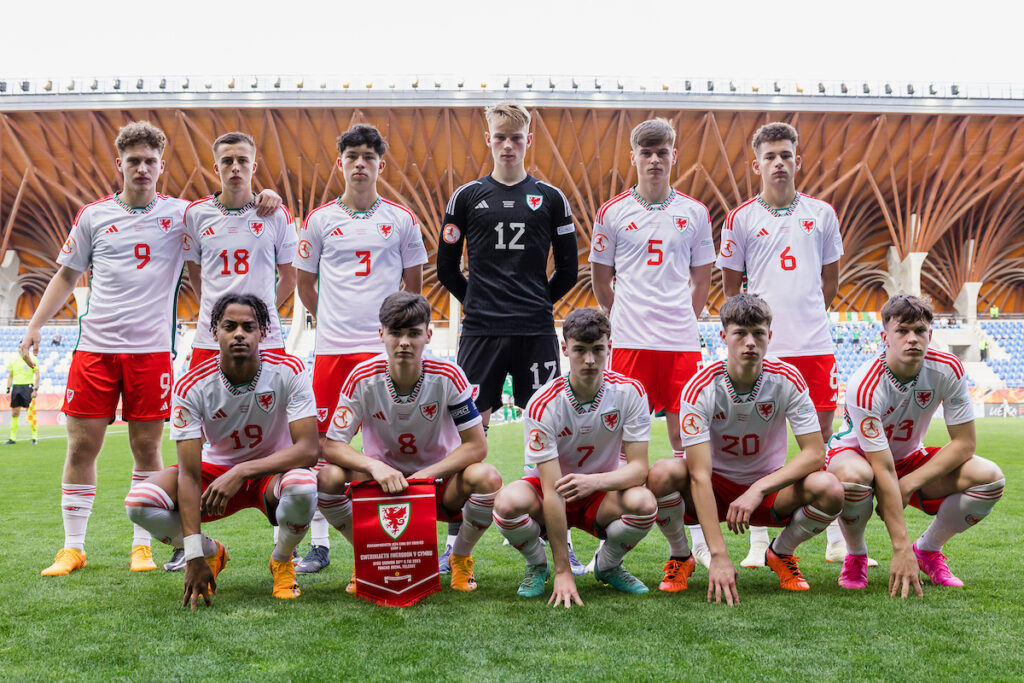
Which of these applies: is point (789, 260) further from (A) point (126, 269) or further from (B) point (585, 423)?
(A) point (126, 269)

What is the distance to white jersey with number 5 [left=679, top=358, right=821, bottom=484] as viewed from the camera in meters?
3.58

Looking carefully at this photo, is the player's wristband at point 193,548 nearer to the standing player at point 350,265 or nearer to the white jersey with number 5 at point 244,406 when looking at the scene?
the white jersey with number 5 at point 244,406

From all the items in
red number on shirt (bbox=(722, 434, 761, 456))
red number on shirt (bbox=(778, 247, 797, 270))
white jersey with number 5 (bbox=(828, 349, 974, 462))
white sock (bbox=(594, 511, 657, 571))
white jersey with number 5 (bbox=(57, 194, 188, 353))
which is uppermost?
red number on shirt (bbox=(778, 247, 797, 270))

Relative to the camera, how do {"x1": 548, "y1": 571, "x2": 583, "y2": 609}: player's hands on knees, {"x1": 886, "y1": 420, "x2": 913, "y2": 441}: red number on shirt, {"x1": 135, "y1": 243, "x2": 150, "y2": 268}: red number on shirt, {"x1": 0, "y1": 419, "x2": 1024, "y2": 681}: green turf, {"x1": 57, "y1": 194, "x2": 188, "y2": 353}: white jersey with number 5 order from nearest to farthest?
{"x1": 0, "y1": 419, "x2": 1024, "y2": 681}: green turf
{"x1": 548, "y1": 571, "x2": 583, "y2": 609}: player's hands on knees
{"x1": 886, "y1": 420, "x2": 913, "y2": 441}: red number on shirt
{"x1": 57, "y1": 194, "x2": 188, "y2": 353}: white jersey with number 5
{"x1": 135, "y1": 243, "x2": 150, "y2": 268}: red number on shirt

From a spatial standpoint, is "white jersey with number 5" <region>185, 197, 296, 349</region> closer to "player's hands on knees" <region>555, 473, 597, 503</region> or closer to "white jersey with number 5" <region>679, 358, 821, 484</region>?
"player's hands on knees" <region>555, 473, 597, 503</region>

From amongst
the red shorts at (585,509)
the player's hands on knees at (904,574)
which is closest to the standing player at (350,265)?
the red shorts at (585,509)

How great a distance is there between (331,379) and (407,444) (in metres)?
0.93

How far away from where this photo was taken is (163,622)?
3.02 m

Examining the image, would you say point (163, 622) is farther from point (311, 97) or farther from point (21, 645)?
point (311, 97)

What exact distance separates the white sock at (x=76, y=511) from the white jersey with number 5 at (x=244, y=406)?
1191mm

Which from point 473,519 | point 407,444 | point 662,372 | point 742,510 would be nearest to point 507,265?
point 662,372

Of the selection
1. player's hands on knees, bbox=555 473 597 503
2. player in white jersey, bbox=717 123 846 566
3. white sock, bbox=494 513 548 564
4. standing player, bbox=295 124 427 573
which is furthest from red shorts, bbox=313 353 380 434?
player in white jersey, bbox=717 123 846 566

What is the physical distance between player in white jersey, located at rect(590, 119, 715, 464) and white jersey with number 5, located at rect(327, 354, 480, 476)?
1367mm

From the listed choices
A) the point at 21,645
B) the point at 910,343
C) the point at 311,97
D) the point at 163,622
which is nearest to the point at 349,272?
the point at 163,622
